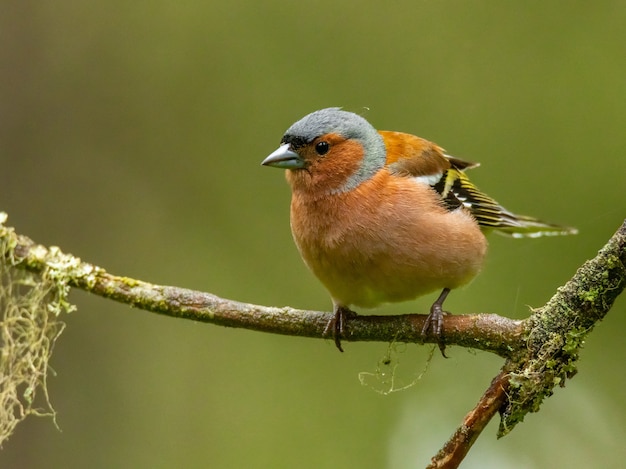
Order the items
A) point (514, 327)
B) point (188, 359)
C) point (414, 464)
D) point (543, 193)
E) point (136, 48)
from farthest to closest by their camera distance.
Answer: point (136, 48) → point (188, 359) → point (543, 193) → point (414, 464) → point (514, 327)

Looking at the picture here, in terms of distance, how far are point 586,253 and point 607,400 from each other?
4.22ft

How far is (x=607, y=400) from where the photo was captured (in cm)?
646

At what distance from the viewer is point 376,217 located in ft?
12.9

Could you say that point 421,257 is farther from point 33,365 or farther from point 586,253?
point 586,253

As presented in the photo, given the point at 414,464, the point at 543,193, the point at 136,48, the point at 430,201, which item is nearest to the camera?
the point at 430,201

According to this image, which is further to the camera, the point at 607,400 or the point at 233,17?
the point at 233,17

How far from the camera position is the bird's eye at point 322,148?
432 centimetres

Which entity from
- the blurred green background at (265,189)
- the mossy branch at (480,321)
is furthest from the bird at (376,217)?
the blurred green background at (265,189)

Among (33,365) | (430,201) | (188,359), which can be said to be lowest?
(188,359)

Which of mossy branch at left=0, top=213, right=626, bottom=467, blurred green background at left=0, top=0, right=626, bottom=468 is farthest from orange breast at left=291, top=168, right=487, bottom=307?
blurred green background at left=0, top=0, right=626, bottom=468

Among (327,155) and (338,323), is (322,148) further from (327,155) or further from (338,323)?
(338,323)

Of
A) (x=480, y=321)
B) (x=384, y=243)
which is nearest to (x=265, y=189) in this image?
(x=384, y=243)

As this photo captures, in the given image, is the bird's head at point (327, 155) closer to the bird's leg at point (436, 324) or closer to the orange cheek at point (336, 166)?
the orange cheek at point (336, 166)

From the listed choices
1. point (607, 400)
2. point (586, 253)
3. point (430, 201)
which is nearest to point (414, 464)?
point (607, 400)
